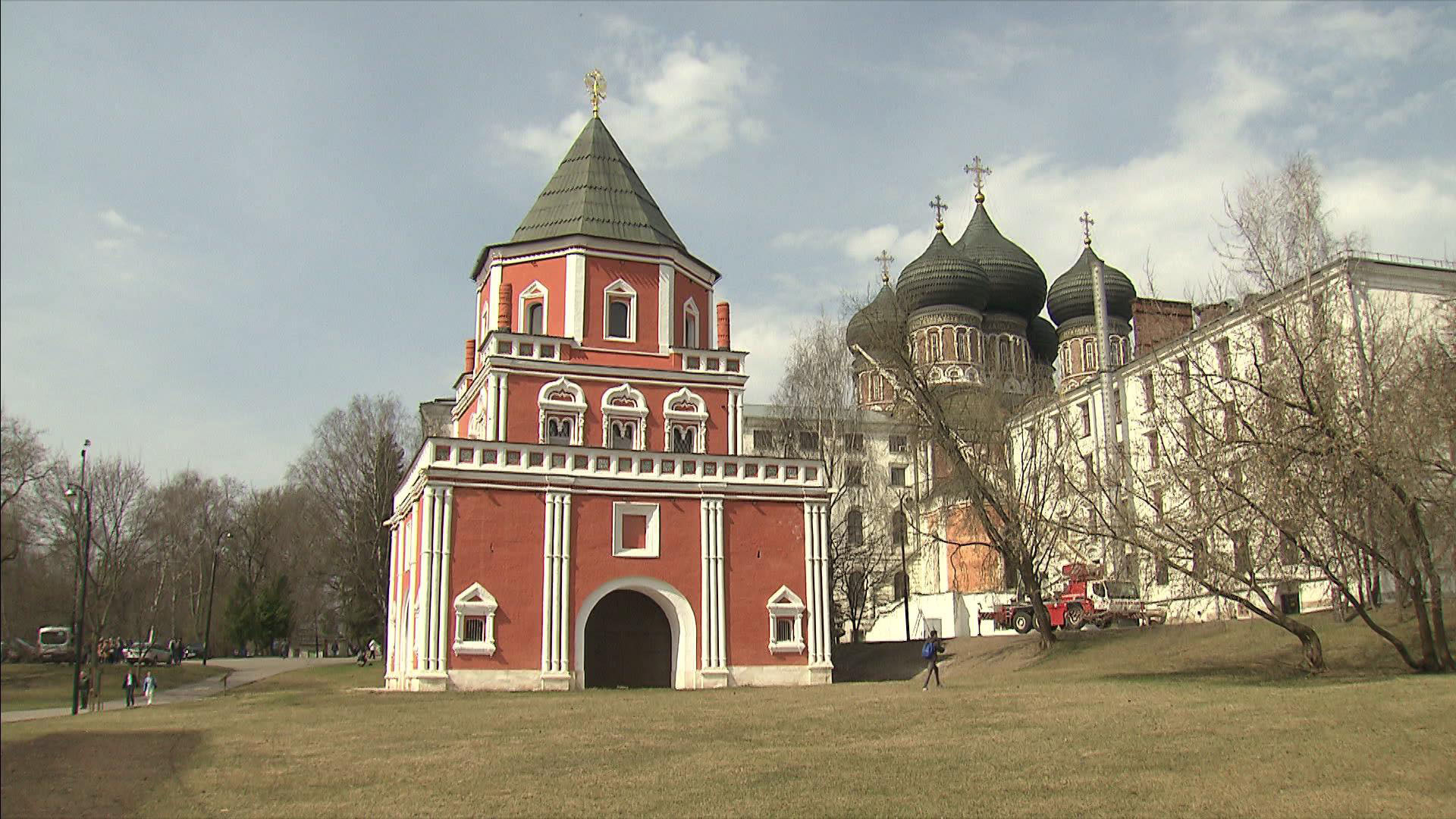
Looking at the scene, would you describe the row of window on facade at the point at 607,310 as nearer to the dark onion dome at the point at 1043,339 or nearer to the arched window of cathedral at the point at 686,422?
the arched window of cathedral at the point at 686,422

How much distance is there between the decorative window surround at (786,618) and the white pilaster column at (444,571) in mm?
7741

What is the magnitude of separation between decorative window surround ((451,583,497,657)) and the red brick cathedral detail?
0.03 m

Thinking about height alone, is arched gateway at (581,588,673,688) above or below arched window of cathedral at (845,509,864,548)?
below

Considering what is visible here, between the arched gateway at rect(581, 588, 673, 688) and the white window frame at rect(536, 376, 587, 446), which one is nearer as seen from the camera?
the arched gateway at rect(581, 588, 673, 688)

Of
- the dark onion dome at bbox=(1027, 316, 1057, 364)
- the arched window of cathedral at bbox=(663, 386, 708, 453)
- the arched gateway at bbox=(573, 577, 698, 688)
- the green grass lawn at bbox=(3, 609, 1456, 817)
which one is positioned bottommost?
the green grass lawn at bbox=(3, 609, 1456, 817)

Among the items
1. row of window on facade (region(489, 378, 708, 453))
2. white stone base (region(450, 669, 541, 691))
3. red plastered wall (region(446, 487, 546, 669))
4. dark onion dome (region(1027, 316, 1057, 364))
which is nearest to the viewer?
white stone base (region(450, 669, 541, 691))

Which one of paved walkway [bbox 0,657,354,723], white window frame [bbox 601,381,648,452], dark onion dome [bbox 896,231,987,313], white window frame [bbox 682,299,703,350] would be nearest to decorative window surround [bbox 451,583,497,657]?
white window frame [bbox 601,381,648,452]

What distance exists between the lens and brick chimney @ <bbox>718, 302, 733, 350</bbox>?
33031 mm

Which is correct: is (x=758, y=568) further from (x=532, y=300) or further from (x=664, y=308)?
(x=532, y=300)

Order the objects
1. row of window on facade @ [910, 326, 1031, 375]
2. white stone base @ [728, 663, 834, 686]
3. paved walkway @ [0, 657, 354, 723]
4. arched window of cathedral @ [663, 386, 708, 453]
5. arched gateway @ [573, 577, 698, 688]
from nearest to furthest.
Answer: paved walkway @ [0, 657, 354, 723]
white stone base @ [728, 663, 834, 686]
arched gateway @ [573, 577, 698, 688]
arched window of cathedral @ [663, 386, 708, 453]
row of window on facade @ [910, 326, 1031, 375]

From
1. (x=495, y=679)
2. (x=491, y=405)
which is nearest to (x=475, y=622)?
(x=495, y=679)

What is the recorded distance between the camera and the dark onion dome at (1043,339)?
212ft

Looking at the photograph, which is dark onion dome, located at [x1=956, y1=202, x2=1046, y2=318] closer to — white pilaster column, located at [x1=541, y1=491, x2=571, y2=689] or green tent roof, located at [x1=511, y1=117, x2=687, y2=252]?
green tent roof, located at [x1=511, y1=117, x2=687, y2=252]

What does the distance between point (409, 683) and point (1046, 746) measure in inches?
669
